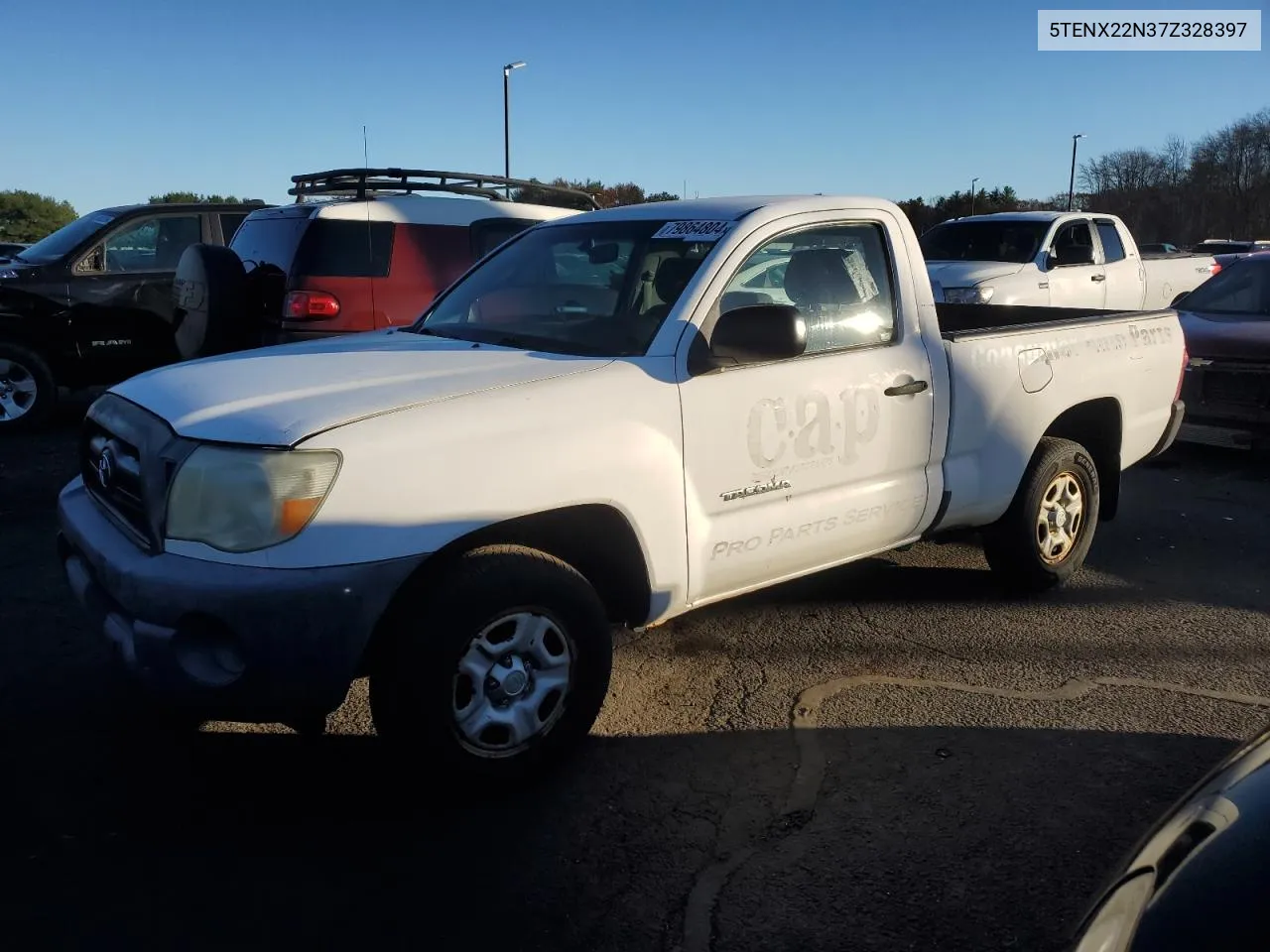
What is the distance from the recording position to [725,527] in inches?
145

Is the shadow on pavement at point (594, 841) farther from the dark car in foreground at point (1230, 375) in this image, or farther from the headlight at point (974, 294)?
the headlight at point (974, 294)

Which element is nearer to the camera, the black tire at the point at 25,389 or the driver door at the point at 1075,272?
the black tire at the point at 25,389

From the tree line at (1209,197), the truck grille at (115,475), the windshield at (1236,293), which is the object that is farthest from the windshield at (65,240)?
the tree line at (1209,197)

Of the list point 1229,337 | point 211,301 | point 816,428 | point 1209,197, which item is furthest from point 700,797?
point 1209,197

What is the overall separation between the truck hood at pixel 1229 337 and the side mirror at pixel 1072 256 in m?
3.92

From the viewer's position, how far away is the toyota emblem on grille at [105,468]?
11.1 feet

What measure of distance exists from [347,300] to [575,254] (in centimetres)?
407

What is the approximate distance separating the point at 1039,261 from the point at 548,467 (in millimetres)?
10252

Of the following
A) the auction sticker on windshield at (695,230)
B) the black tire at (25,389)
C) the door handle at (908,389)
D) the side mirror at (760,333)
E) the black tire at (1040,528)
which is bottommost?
the black tire at (1040,528)

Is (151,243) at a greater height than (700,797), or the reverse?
(151,243)

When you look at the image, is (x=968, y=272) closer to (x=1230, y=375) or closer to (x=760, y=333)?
(x=1230, y=375)

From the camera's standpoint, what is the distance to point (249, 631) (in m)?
2.78

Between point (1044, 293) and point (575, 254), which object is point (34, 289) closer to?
point (575, 254)

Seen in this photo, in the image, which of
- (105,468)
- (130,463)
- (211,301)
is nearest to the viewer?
(130,463)
